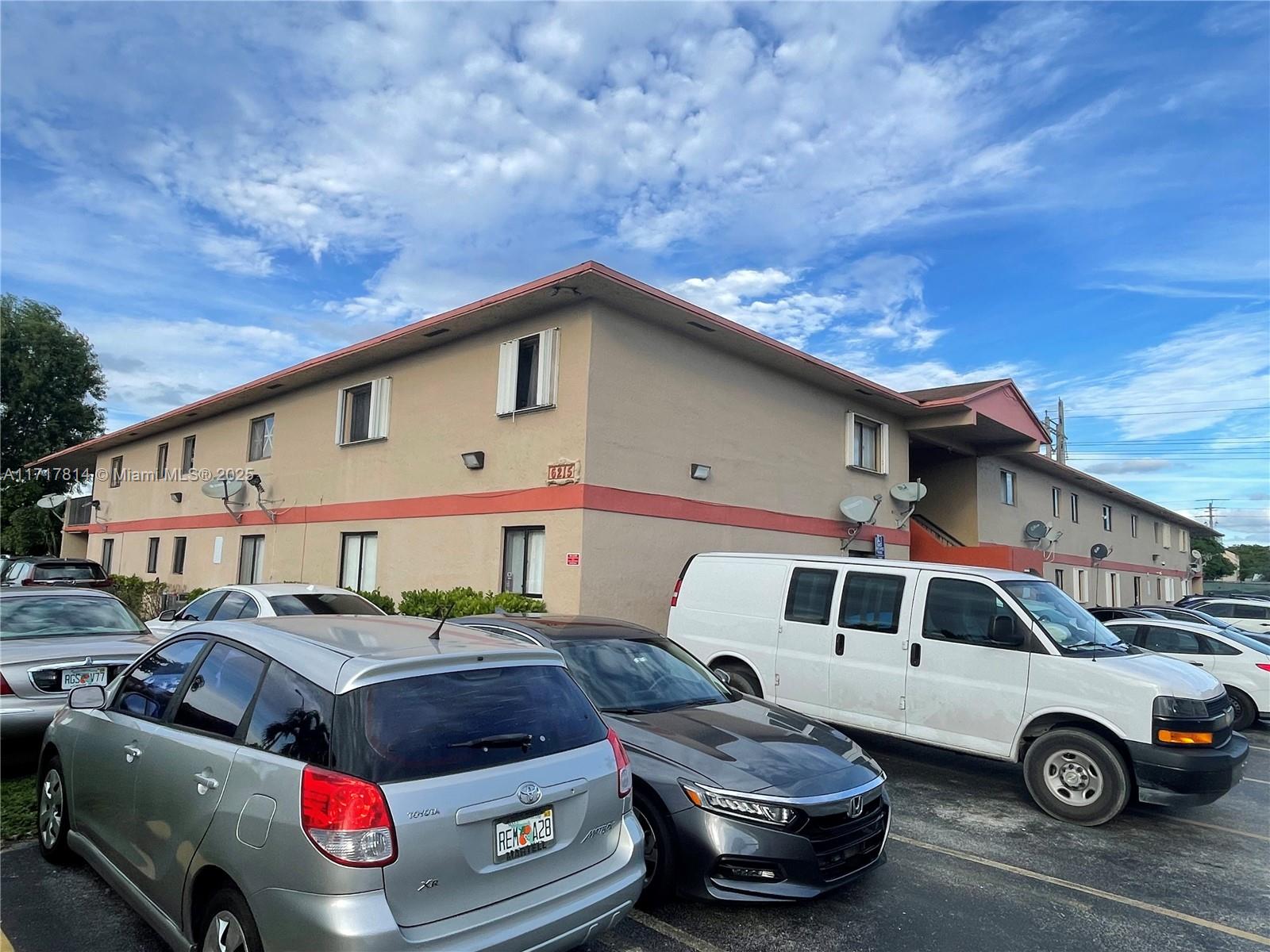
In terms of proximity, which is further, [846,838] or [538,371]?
[538,371]

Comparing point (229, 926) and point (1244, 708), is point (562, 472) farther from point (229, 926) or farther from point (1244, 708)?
point (1244, 708)

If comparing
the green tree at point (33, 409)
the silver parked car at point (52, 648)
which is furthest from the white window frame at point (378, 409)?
the green tree at point (33, 409)

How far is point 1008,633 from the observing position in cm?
686

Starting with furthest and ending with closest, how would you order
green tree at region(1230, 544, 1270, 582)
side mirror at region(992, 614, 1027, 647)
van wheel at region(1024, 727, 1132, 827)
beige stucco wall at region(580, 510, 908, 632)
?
1. green tree at region(1230, 544, 1270, 582)
2. beige stucco wall at region(580, 510, 908, 632)
3. side mirror at region(992, 614, 1027, 647)
4. van wheel at region(1024, 727, 1132, 827)

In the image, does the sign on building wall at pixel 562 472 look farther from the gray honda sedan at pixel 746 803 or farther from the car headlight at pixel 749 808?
the car headlight at pixel 749 808

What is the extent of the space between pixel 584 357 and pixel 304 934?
31.3 ft

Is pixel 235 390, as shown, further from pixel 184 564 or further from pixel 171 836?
pixel 171 836

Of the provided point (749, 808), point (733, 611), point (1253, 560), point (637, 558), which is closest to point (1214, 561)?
point (1253, 560)

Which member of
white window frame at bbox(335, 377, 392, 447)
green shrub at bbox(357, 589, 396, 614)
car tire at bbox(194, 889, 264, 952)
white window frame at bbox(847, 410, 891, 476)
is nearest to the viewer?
car tire at bbox(194, 889, 264, 952)

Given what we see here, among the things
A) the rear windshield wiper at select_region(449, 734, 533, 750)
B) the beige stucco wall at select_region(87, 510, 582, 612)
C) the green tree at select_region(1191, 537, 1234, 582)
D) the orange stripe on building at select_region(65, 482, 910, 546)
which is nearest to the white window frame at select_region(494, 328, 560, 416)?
the orange stripe on building at select_region(65, 482, 910, 546)

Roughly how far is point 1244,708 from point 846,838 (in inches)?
413

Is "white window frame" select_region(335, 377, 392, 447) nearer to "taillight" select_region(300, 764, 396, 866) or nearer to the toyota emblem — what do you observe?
the toyota emblem

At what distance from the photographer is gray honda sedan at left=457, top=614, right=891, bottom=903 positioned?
13.7ft

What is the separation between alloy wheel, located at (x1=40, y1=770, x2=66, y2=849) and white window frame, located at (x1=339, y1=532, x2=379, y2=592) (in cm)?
1023
